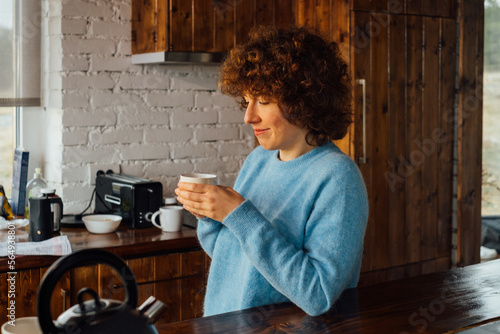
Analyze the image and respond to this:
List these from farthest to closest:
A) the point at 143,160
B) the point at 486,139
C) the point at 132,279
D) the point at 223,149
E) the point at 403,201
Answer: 1. the point at 486,139
2. the point at 403,201
3. the point at 223,149
4. the point at 143,160
5. the point at 132,279

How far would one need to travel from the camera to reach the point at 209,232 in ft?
5.38

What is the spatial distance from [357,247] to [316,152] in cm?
29

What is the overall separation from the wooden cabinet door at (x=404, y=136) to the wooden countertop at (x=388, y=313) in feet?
5.74

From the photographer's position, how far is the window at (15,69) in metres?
2.87

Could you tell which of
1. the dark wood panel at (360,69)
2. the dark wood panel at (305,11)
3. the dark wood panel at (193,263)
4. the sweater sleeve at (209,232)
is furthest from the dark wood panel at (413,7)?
the sweater sleeve at (209,232)

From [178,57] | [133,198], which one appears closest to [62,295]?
[133,198]

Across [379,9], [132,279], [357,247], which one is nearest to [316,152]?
[357,247]

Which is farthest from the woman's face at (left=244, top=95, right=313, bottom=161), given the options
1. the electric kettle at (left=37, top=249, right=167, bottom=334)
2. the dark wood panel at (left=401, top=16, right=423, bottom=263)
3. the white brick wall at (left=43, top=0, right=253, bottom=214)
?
the dark wood panel at (left=401, top=16, right=423, bottom=263)

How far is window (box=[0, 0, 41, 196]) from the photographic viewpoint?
9.40ft

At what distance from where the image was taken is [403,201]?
3.53 metres

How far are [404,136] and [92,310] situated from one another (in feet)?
9.26

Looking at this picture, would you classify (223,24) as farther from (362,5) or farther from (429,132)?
(429,132)

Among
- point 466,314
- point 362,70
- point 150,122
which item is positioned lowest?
point 466,314

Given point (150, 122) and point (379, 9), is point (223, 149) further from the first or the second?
point (379, 9)
